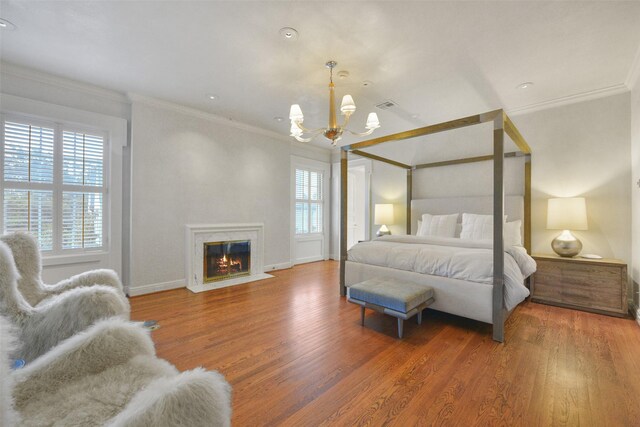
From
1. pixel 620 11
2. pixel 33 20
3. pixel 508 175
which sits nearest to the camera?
pixel 620 11

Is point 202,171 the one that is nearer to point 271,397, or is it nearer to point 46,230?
point 46,230

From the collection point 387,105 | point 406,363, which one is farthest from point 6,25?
point 406,363

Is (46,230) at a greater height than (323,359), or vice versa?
(46,230)

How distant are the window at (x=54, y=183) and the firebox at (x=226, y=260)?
4.43 ft

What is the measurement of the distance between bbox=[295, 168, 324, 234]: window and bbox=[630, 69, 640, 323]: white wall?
480cm

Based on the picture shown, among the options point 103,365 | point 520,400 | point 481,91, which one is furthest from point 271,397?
point 481,91

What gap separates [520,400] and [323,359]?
4.08ft

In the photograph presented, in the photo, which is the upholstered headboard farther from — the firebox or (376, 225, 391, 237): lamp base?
the firebox

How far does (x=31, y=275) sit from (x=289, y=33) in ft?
8.31

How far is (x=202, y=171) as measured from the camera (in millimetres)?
4223

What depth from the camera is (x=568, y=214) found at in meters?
3.27

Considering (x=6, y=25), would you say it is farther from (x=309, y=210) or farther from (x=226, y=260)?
(x=309, y=210)

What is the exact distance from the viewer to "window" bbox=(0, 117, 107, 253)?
2.93 meters

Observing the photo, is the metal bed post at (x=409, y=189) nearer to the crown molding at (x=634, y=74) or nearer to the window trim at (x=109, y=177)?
the crown molding at (x=634, y=74)
